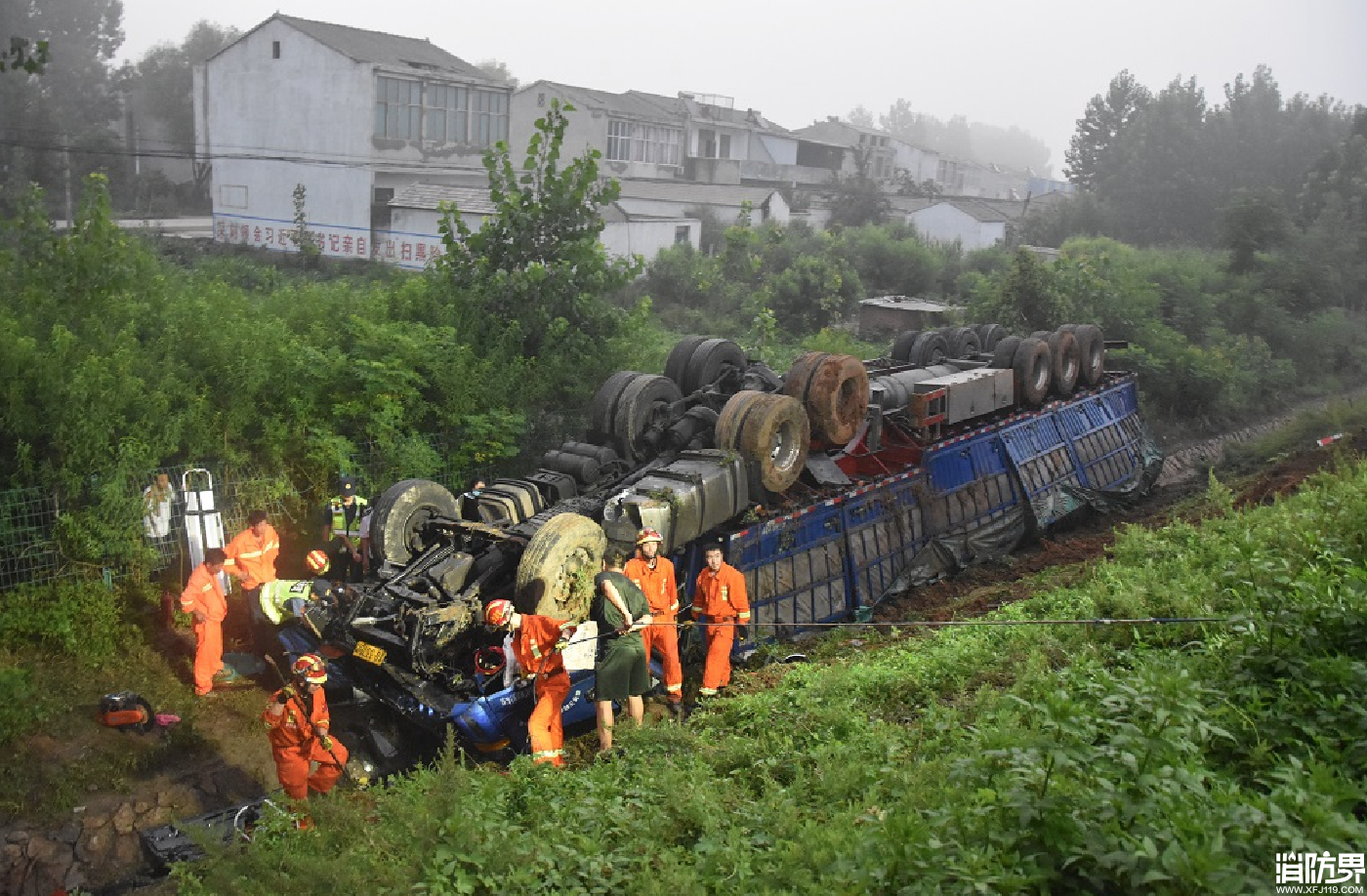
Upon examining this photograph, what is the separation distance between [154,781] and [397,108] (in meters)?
25.7

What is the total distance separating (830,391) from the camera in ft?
34.0

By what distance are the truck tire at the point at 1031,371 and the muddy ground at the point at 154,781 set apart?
2.98 metres

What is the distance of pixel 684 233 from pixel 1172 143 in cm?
3065

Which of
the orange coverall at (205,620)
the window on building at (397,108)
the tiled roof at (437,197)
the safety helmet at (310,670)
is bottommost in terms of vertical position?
the orange coverall at (205,620)

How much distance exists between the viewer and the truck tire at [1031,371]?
43.8ft

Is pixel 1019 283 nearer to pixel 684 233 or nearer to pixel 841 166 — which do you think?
pixel 684 233

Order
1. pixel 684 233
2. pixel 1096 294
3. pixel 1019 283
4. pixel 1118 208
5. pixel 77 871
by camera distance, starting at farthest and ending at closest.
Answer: pixel 1118 208
pixel 684 233
pixel 1096 294
pixel 1019 283
pixel 77 871

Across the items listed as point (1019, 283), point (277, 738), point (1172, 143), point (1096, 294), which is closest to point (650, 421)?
point (277, 738)

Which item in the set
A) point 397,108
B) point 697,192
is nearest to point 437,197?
point 397,108

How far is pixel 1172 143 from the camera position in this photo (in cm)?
5006

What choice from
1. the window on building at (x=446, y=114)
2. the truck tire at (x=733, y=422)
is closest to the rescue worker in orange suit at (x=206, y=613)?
the truck tire at (x=733, y=422)

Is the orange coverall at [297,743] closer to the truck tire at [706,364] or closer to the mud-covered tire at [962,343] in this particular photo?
the truck tire at [706,364]

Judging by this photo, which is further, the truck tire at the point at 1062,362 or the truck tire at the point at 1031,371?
the truck tire at the point at 1062,362

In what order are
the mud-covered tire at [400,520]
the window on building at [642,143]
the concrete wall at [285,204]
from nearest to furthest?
the mud-covered tire at [400,520]
the concrete wall at [285,204]
the window on building at [642,143]
